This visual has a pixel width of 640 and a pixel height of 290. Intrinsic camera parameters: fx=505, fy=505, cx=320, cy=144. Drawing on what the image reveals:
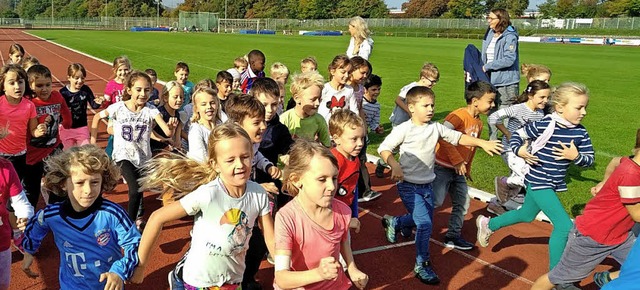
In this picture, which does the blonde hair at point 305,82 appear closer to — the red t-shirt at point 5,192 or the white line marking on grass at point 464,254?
the white line marking on grass at point 464,254

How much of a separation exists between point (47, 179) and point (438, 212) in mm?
4786

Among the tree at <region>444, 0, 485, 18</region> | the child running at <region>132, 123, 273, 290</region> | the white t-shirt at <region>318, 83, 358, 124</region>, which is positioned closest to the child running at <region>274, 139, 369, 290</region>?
the child running at <region>132, 123, 273, 290</region>

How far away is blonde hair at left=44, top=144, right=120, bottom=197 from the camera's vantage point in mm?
3086

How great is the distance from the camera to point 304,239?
2.96m

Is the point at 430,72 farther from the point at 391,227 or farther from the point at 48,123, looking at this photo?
the point at 48,123

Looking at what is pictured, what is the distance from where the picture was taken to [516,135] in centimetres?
492

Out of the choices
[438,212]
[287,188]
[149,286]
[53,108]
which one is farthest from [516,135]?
[53,108]

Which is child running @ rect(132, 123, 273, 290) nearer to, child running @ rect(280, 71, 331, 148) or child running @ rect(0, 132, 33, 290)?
child running @ rect(0, 132, 33, 290)

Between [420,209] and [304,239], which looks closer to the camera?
[304,239]

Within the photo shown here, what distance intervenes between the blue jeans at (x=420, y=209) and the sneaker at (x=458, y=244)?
0.85 meters

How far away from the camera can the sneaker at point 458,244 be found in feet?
17.8

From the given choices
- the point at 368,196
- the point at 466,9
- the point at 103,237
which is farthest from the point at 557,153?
the point at 466,9

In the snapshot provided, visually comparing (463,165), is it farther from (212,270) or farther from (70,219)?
(70,219)

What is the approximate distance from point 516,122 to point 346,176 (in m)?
3.50
